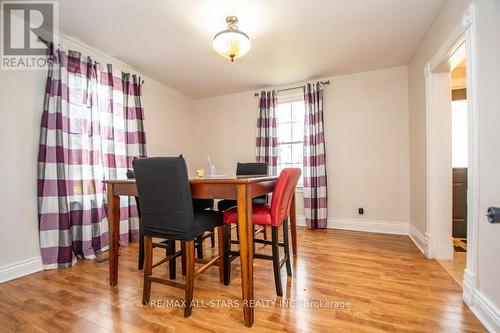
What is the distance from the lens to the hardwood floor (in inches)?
53.8

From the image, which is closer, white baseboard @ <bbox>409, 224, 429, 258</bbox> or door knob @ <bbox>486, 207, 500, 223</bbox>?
door knob @ <bbox>486, 207, 500, 223</bbox>

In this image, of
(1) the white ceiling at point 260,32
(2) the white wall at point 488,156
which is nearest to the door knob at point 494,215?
(2) the white wall at point 488,156

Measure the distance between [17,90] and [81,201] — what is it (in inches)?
47.2

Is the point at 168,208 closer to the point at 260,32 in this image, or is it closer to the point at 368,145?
the point at 260,32

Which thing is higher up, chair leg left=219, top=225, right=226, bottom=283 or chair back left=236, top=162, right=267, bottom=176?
chair back left=236, top=162, right=267, bottom=176

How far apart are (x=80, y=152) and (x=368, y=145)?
150 inches

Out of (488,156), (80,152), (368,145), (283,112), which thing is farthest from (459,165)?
(80,152)

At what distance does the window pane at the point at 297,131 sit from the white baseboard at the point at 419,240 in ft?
6.73

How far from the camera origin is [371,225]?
11.1 ft

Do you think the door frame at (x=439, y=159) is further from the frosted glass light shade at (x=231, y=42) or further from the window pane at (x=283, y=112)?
the window pane at (x=283, y=112)

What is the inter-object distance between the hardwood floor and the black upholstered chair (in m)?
0.20

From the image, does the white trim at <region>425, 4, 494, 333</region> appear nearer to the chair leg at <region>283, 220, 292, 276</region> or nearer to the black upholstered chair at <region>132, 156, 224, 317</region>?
the chair leg at <region>283, 220, 292, 276</region>

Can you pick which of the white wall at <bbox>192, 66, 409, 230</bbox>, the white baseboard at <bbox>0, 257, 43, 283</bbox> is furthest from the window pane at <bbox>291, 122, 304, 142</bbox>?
the white baseboard at <bbox>0, 257, 43, 283</bbox>

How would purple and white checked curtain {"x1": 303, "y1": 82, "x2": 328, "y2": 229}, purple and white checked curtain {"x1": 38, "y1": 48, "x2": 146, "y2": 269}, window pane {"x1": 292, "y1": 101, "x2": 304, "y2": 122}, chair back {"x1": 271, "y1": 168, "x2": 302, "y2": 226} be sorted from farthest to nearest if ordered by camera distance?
window pane {"x1": 292, "y1": 101, "x2": 304, "y2": 122} < purple and white checked curtain {"x1": 303, "y1": 82, "x2": 328, "y2": 229} < purple and white checked curtain {"x1": 38, "y1": 48, "x2": 146, "y2": 269} < chair back {"x1": 271, "y1": 168, "x2": 302, "y2": 226}
